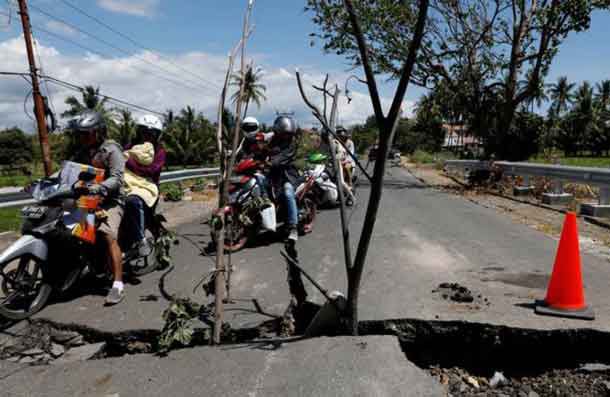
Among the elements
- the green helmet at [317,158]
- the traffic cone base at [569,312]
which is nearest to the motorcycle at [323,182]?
the green helmet at [317,158]

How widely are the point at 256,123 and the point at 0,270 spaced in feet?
14.4

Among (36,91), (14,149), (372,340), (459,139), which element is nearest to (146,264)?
(372,340)

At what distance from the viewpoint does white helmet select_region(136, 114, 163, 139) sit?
17.0ft

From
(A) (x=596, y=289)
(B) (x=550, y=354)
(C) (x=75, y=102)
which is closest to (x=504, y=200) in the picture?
(A) (x=596, y=289)

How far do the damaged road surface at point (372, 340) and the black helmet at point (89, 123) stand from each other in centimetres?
168

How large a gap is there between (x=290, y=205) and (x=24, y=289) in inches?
144

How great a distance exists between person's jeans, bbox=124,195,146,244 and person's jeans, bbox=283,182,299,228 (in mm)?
2293

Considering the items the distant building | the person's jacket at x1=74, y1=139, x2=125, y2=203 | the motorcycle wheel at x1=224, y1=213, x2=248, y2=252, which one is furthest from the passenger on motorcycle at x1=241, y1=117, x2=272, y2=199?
the distant building

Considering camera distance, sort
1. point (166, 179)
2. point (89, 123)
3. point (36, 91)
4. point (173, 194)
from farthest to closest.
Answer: point (166, 179) < point (36, 91) < point (173, 194) < point (89, 123)

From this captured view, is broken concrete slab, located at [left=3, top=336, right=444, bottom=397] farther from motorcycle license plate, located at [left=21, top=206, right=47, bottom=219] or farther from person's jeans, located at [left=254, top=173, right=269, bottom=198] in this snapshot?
person's jeans, located at [left=254, top=173, right=269, bottom=198]

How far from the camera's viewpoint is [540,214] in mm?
8844

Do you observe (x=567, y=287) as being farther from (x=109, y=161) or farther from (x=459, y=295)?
(x=109, y=161)

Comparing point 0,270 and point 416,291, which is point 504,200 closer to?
point 416,291

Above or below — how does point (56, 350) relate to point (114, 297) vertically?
below
